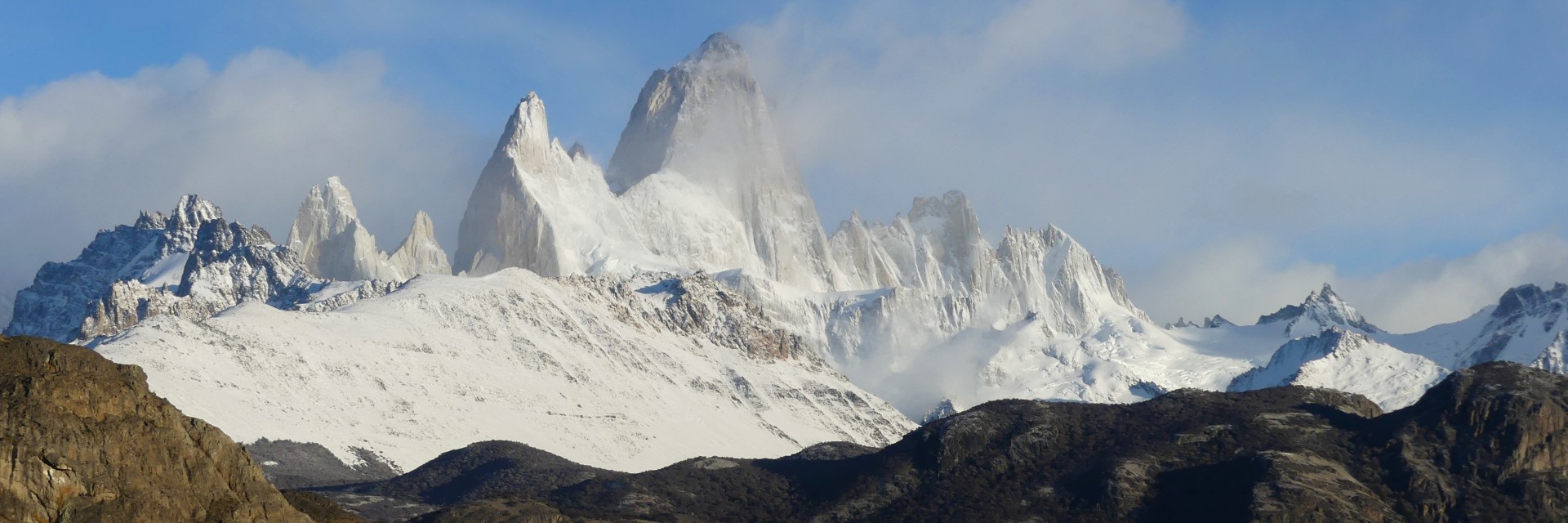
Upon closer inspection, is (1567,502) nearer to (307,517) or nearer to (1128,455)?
(1128,455)

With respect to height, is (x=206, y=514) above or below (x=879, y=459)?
below

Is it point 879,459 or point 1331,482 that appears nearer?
point 1331,482

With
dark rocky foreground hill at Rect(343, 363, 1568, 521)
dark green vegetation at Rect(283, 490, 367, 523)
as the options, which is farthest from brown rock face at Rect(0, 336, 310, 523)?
dark rocky foreground hill at Rect(343, 363, 1568, 521)

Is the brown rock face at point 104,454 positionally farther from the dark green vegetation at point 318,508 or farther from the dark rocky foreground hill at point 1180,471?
the dark rocky foreground hill at point 1180,471

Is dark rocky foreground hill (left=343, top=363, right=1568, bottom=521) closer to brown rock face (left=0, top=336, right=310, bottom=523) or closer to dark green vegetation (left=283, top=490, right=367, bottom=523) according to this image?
dark green vegetation (left=283, top=490, right=367, bottom=523)

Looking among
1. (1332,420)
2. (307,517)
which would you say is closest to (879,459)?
(1332,420)

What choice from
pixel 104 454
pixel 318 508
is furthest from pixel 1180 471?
pixel 104 454

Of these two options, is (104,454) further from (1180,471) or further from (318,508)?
(1180,471)

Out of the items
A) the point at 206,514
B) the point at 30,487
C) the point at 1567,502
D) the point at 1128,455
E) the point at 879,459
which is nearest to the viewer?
the point at 30,487
